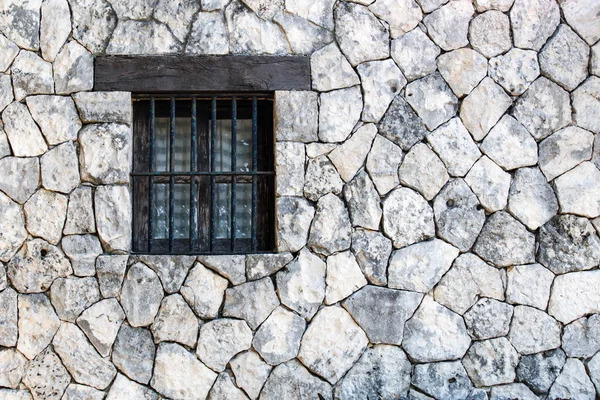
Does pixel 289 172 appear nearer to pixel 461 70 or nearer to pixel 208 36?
pixel 208 36

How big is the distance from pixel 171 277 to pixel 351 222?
1.19m

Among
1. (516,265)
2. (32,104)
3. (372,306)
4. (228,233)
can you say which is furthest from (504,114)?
(32,104)

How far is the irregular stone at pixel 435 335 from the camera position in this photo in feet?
13.0

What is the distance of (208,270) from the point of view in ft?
13.0

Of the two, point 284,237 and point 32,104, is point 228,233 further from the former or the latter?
point 32,104

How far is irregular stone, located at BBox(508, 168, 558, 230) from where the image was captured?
4059mm

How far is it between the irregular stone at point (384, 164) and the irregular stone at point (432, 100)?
0.94ft

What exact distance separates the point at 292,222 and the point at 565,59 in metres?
2.10

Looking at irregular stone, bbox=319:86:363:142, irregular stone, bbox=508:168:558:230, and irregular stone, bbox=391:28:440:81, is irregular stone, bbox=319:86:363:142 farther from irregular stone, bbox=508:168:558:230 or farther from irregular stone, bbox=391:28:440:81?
irregular stone, bbox=508:168:558:230

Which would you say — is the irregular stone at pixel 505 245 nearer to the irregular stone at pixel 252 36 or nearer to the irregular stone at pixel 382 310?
the irregular stone at pixel 382 310

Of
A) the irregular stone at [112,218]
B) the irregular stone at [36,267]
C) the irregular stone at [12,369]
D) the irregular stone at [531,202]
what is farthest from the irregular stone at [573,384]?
the irregular stone at [12,369]

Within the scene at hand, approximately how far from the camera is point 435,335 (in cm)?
398

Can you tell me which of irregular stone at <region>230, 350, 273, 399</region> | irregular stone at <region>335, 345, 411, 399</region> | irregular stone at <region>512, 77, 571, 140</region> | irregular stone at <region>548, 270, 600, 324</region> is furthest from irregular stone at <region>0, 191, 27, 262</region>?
irregular stone at <region>548, 270, 600, 324</region>

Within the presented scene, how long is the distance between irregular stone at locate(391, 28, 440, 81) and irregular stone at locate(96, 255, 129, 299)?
2.20 metres
